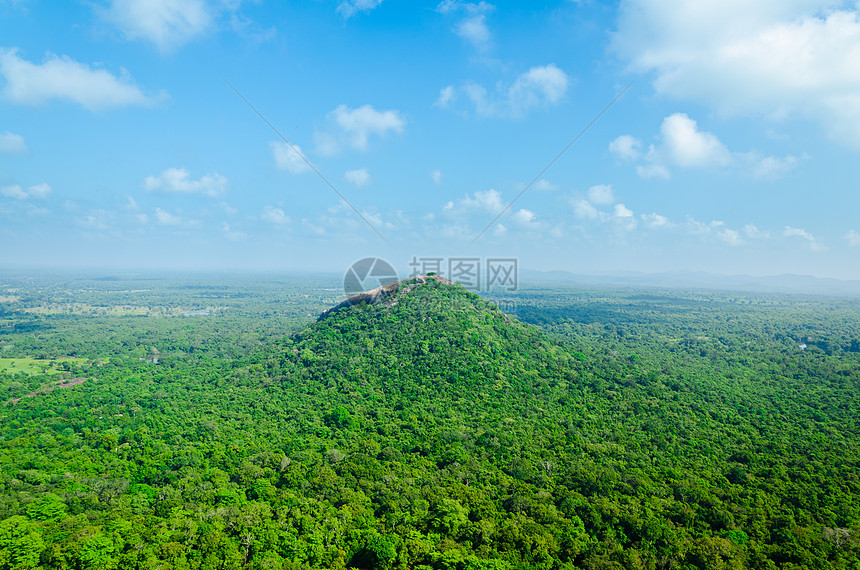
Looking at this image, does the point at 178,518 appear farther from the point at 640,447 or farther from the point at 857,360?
the point at 857,360

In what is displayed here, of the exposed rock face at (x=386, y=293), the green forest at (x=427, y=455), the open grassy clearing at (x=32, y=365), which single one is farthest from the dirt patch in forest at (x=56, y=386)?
the exposed rock face at (x=386, y=293)

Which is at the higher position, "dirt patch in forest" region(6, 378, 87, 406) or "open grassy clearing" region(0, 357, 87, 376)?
"dirt patch in forest" region(6, 378, 87, 406)

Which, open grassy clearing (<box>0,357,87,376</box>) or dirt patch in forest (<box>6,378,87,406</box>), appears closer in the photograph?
dirt patch in forest (<box>6,378,87,406</box>)

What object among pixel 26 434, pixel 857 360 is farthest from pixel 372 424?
pixel 857 360

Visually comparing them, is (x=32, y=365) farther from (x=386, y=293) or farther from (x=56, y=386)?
(x=386, y=293)

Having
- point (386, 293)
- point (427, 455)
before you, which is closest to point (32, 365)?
point (386, 293)

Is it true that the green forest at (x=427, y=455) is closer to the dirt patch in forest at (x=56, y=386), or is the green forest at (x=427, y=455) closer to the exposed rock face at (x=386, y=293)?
the dirt patch in forest at (x=56, y=386)

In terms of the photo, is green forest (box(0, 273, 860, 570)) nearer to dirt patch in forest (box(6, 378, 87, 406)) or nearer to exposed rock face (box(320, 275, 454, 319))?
dirt patch in forest (box(6, 378, 87, 406))

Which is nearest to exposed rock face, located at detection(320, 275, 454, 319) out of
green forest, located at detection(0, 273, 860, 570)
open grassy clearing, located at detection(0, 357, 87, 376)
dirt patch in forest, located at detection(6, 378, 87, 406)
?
green forest, located at detection(0, 273, 860, 570)

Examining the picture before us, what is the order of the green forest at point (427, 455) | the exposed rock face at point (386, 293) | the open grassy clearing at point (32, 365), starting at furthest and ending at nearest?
1. the open grassy clearing at point (32, 365)
2. the exposed rock face at point (386, 293)
3. the green forest at point (427, 455)

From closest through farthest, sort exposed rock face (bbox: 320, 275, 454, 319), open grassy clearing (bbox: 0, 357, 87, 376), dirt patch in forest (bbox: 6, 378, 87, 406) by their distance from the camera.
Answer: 1. dirt patch in forest (bbox: 6, 378, 87, 406)
2. exposed rock face (bbox: 320, 275, 454, 319)
3. open grassy clearing (bbox: 0, 357, 87, 376)
